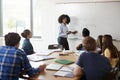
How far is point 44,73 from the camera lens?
8.18 feet

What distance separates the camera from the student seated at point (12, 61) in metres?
2.14

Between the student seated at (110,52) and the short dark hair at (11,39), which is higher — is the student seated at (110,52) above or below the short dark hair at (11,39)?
below

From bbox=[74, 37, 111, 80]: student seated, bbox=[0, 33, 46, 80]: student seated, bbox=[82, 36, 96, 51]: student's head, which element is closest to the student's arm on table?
bbox=[74, 37, 111, 80]: student seated

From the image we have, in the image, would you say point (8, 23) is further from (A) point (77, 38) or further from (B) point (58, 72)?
(B) point (58, 72)

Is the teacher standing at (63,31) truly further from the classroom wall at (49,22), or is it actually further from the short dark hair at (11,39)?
the short dark hair at (11,39)

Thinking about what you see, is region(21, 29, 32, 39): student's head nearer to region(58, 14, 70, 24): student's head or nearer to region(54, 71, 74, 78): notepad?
region(58, 14, 70, 24): student's head

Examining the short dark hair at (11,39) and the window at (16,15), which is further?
the window at (16,15)

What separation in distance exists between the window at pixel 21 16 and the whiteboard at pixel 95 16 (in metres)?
0.86

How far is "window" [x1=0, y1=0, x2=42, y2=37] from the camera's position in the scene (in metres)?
6.05

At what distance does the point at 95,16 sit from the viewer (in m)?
5.11

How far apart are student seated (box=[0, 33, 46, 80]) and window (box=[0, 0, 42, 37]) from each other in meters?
3.80

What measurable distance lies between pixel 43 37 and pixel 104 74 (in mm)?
3787

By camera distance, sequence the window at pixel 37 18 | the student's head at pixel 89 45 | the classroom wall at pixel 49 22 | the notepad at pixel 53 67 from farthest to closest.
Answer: the window at pixel 37 18, the classroom wall at pixel 49 22, the notepad at pixel 53 67, the student's head at pixel 89 45

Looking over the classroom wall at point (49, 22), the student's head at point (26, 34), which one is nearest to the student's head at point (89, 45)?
the student's head at point (26, 34)
